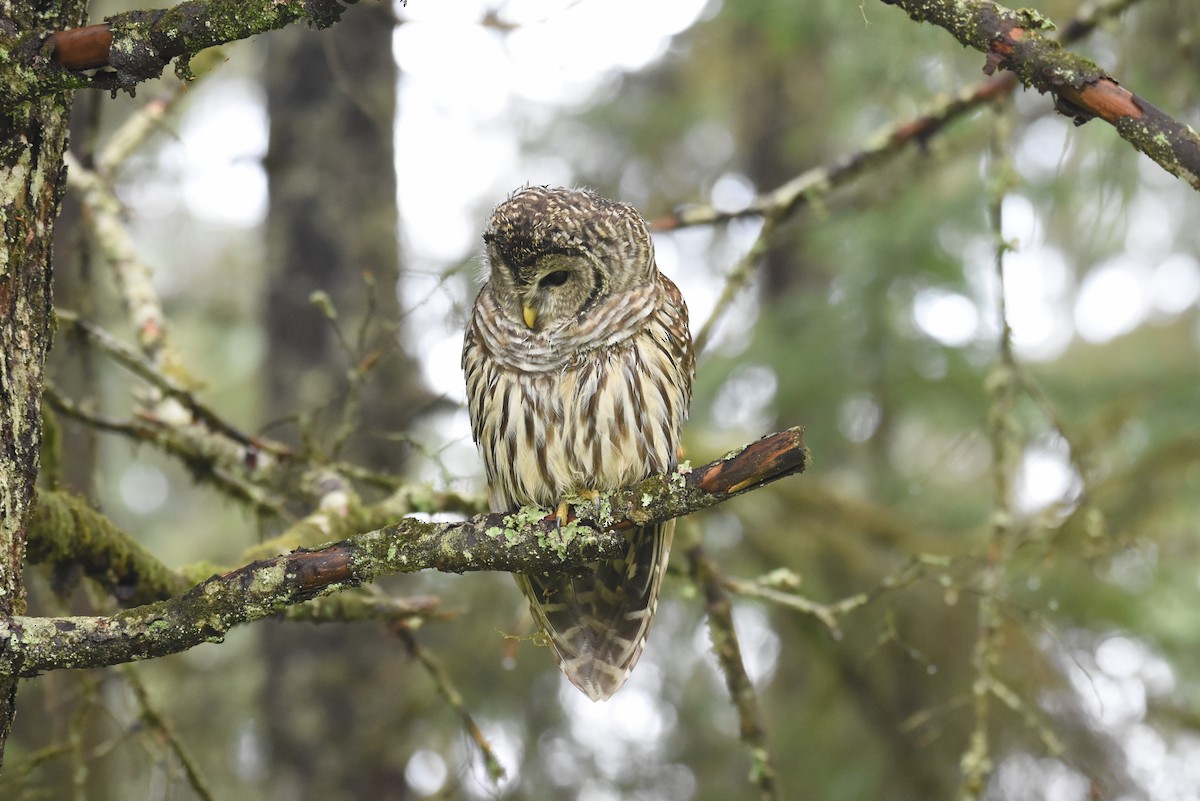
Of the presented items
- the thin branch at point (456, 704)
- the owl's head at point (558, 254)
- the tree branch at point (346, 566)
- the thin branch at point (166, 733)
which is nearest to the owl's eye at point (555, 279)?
the owl's head at point (558, 254)

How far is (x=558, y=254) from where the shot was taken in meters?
3.41

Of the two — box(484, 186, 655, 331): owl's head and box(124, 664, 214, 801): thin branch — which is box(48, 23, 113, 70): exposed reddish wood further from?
box(124, 664, 214, 801): thin branch

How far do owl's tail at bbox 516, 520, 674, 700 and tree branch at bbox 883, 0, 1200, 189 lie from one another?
5.31ft

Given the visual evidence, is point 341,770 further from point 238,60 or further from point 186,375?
point 238,60

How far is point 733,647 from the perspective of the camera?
3492mm

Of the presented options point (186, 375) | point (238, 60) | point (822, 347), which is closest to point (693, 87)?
point (822, 347)

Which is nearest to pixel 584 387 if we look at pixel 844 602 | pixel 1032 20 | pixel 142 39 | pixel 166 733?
pixel 844 602

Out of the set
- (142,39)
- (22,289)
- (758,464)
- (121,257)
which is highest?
(121,257)

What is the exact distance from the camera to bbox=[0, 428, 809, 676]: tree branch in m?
2.04

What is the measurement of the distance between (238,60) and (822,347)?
7.54 metres

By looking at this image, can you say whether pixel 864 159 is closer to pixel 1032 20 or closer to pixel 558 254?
pixel 558 254

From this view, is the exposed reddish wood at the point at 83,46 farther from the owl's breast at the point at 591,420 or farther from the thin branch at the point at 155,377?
the owl's breast at the point at 591,420

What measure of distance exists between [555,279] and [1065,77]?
167 centimetres

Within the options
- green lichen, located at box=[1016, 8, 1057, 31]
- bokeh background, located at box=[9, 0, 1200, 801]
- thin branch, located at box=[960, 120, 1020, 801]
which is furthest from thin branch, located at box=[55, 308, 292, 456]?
green lichen, located at box=[1016, 8, 1057, 31]
